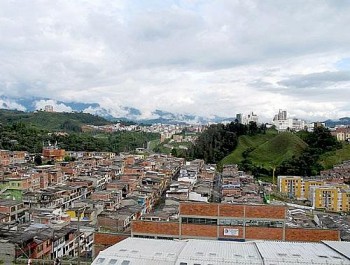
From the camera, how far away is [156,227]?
1405 centimetres

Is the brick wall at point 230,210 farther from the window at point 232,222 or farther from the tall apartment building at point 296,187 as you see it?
the tall apartment building at point 296,187

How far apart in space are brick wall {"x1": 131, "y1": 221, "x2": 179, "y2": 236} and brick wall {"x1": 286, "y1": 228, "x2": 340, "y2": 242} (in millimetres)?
3853

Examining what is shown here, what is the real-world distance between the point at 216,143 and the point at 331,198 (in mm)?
23448

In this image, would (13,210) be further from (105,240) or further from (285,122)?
(285,122)

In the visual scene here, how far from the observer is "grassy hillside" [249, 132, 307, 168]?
4837cm

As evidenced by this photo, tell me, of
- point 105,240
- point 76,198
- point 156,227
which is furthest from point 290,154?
point 105,240

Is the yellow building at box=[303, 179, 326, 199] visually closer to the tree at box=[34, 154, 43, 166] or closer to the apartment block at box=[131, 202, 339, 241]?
the apartment block at box=[131, 202, 339, 241]

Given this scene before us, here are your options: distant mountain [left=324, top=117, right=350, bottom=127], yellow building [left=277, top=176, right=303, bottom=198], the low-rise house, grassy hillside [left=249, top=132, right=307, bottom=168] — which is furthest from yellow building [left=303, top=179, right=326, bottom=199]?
distant mountain [left=324, top=117, right=350, bottom=127]

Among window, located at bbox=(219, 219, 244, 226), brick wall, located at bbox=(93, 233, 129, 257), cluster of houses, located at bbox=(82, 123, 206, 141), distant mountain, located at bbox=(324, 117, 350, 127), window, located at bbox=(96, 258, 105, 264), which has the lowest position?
brick wall, located at bbox=(93, 233, 129, 257)

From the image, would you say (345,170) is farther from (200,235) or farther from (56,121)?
(56,121)

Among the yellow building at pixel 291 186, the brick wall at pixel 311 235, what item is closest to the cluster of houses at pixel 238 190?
the yellow building at pixel 291 186

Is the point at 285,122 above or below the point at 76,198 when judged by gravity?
above

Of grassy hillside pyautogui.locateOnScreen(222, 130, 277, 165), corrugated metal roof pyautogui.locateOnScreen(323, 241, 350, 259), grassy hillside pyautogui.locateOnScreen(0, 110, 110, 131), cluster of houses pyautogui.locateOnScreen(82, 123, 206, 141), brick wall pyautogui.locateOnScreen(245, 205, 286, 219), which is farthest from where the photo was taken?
cluster of houses pyautogui.locateOnScreen(82, 123, 206, 141)

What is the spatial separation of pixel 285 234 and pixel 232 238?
1777mm
